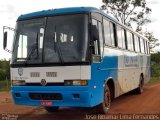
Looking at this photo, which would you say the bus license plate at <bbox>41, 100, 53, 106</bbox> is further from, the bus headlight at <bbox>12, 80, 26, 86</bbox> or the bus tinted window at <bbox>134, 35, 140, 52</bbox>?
the bus tinted window at <bbox>134, 35, 140, 52</bbox>

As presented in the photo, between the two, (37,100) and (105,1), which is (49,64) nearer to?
(37,100)

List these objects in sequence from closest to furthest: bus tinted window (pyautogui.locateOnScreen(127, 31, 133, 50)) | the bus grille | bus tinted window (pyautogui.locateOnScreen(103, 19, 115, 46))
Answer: the bus grille
bus tinted window (pyautogui.locateOnScreen(103, 19, 115, 46))
bus tinted window (pyautogui.locateOnScreen(127, 31, 133, 50))

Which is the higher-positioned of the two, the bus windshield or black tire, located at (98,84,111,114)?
the bus windshield

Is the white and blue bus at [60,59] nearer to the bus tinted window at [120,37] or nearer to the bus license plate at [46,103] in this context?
the bus license plate at [46,103]

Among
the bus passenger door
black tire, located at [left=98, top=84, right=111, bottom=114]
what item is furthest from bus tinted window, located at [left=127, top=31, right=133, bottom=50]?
the bus passenger door

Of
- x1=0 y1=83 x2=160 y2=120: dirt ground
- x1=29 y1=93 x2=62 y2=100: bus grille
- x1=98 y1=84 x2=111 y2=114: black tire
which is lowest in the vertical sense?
x1=0 y1=83 x2=160 y2=120: dirt ground

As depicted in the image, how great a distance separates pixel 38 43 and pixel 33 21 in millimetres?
718

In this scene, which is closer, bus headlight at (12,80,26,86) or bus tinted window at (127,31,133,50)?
bus headlight at (12,80,26,86)

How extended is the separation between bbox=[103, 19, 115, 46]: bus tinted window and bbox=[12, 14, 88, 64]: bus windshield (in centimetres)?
170

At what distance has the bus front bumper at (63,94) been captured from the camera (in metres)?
9.67

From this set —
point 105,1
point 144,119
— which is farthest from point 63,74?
point 105,1

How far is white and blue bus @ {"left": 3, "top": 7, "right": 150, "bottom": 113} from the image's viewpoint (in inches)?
383

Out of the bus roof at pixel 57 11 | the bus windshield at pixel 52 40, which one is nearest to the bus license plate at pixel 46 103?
the bus windshield at pixel 52 40

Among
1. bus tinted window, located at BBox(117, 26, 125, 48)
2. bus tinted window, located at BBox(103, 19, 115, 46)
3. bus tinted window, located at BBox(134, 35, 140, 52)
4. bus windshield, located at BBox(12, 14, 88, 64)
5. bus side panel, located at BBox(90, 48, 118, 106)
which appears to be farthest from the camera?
bus tinted window, located at BBox(134, 35, 140, 52)
